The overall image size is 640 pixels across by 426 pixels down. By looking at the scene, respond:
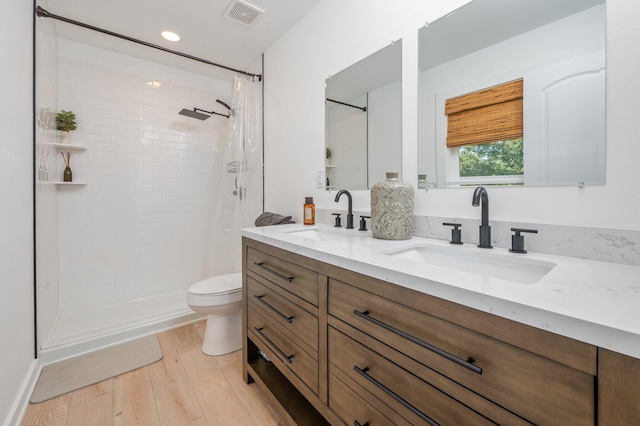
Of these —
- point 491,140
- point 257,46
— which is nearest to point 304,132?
point 257,46

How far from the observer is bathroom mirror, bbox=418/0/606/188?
0.84m

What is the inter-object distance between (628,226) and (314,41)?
6.25 feet

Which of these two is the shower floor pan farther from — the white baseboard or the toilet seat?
the toilet seat

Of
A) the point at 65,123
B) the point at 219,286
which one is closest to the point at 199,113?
the point at 65,123

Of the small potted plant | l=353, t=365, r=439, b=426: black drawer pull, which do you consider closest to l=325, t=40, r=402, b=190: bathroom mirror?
l=353, t=365, r=439, b=426: black drawer pull

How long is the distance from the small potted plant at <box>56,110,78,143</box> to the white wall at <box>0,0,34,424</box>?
26.8 inches

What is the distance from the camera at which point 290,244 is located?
1.09 metres

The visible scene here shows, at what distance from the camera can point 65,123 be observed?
225 centimetres

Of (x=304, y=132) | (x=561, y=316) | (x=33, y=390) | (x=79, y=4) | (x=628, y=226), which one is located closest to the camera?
(x=561, y=316)

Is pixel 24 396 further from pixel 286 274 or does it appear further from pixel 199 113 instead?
pixel 199 113

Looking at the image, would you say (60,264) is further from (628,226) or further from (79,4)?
(628,226)

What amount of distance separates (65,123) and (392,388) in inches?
119

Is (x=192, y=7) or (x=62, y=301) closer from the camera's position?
(x=192, y=7)

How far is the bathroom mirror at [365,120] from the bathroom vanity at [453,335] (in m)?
0.52
